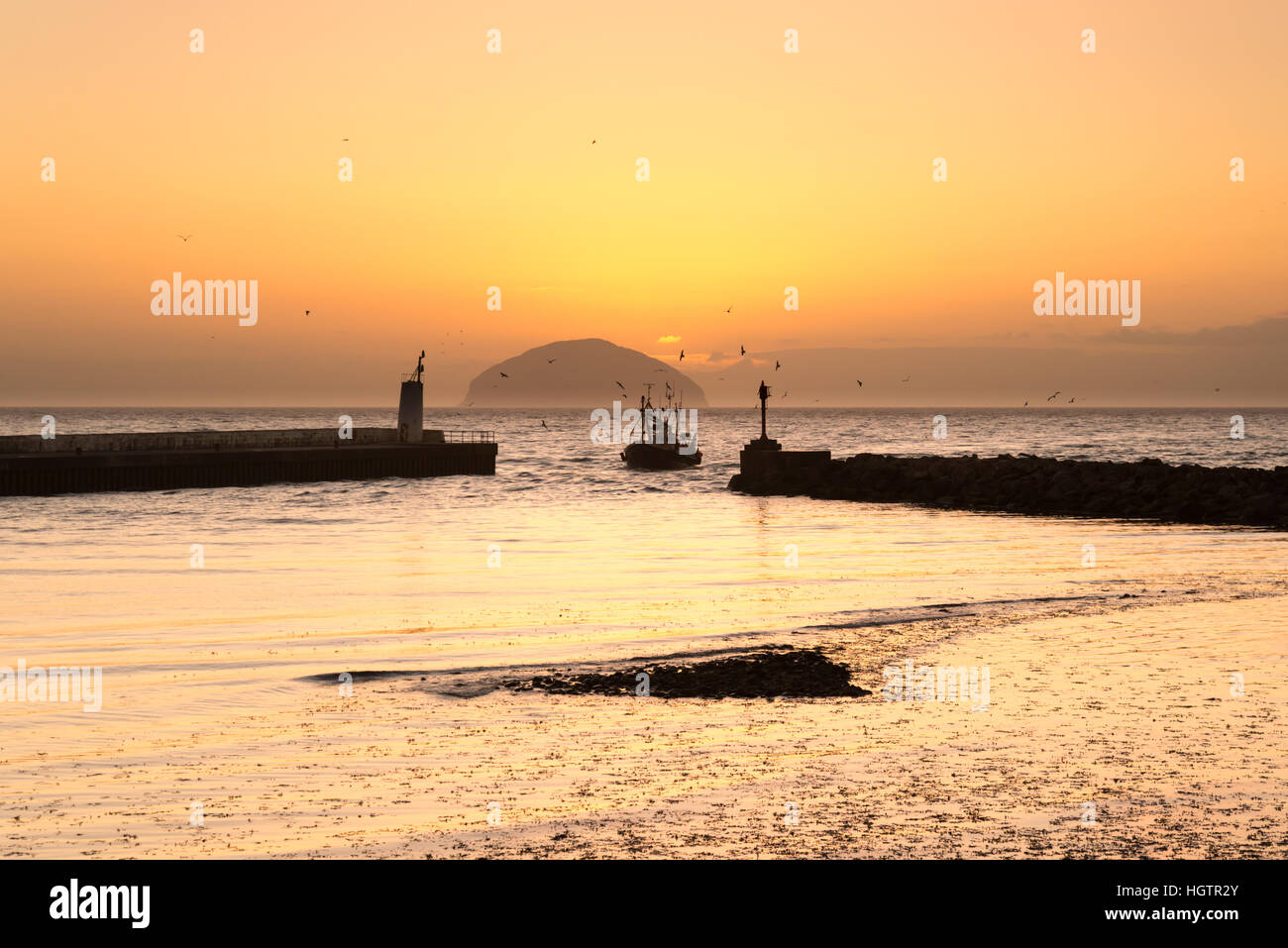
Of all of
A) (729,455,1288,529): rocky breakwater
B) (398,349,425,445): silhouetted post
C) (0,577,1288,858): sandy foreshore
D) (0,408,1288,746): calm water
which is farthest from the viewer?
(398,349,425,445): silhouetted post

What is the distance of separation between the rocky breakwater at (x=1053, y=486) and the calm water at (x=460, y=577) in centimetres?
441

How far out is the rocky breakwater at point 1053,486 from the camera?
47031 mm

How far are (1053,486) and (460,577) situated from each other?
3426 cm

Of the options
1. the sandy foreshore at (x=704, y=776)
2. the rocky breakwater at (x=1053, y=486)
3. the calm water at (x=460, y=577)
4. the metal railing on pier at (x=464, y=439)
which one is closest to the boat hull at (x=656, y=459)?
the metal railing on pier at (x=464, y=439)

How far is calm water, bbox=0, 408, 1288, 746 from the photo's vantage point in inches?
694

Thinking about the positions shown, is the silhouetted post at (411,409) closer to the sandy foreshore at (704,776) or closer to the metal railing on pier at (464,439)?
the metal railing on pier at (464,439)

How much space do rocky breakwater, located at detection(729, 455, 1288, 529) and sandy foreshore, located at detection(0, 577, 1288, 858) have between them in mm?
34081

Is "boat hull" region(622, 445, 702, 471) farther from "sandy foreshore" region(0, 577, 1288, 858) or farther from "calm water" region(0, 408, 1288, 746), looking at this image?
"sandy foreshore" region(0, 577, 1288, 858)

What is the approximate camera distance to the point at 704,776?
1075 cm

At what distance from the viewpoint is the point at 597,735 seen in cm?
1241

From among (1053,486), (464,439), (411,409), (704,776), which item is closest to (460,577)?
(704,776)

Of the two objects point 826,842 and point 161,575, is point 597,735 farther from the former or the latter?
point 161,575

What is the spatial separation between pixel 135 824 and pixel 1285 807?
913cm

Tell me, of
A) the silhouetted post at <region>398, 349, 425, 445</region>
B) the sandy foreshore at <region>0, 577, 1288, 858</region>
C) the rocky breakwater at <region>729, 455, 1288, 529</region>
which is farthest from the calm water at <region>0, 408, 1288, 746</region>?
the silhouetted post at <region>398, 349, 425, 445</region>
